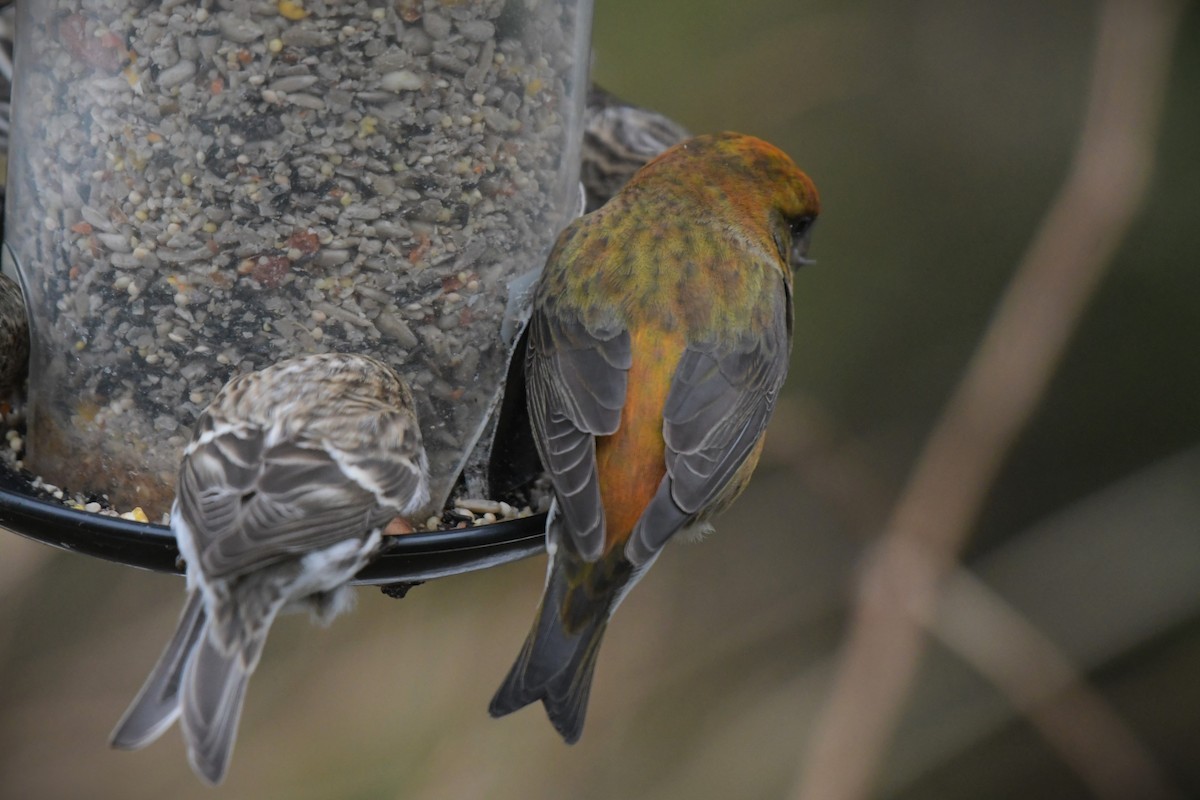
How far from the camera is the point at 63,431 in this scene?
4262 mm

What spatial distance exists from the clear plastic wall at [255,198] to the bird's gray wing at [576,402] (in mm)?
237

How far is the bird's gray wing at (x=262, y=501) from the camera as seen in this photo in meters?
3.46

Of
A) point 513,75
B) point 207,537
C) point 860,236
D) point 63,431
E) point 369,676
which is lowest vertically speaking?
point 369,676

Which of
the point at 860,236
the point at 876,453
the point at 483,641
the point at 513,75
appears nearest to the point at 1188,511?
the point at 876,453

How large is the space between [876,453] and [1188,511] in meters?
1.73

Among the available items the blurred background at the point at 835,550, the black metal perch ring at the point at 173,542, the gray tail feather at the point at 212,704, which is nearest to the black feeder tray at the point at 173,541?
the black metal perch ring at the point at 173,542

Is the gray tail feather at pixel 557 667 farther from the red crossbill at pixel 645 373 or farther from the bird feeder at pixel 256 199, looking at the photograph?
the bird feeder at pixel 256 199

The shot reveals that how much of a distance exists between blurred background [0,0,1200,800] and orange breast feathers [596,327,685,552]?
298 cm

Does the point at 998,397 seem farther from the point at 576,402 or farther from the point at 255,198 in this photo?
the point at 255,198

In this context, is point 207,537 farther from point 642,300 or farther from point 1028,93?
point 1028,93

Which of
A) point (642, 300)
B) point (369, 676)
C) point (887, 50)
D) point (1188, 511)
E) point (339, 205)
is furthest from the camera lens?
point (887, 50)

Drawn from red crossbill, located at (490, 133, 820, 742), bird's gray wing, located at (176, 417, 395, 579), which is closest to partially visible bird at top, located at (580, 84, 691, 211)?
red crossbill, located at (490, 133, 820, 742)

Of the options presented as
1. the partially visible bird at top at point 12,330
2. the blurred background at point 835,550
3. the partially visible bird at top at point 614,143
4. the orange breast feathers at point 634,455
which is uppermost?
the orange breast feathers at point 634,455

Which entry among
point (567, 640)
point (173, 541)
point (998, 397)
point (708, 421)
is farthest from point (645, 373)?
point (998, 397)
